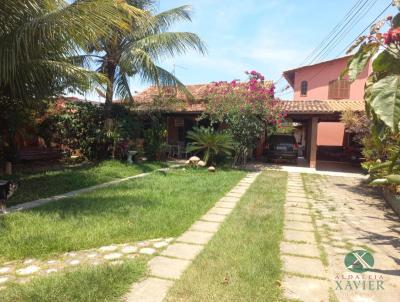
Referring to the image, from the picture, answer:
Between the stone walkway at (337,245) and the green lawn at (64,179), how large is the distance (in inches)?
214

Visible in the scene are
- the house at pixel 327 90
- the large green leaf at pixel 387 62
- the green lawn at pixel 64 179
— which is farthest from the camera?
the house at pixel 327 90

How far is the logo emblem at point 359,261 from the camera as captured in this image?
369 centimetres

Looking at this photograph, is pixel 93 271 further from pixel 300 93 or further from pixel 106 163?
pixel 300 93

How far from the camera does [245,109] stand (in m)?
12.4

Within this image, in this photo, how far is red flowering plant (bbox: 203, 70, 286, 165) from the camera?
41.0 feet

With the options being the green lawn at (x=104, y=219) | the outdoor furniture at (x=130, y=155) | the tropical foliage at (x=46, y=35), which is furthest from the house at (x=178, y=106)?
the green lawn at (x=104, y=219)

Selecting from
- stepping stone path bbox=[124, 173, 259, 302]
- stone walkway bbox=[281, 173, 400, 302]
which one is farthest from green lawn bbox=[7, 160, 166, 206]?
stone walkway bbox=[281, 173, 400, 302]

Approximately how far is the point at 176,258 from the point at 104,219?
195cm

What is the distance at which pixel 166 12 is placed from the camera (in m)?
12.0

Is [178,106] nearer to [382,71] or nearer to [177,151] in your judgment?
[177,151]

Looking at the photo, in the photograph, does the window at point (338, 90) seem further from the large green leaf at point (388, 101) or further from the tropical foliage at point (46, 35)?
the large green leaf at point (388, 101)

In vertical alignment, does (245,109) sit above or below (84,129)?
above

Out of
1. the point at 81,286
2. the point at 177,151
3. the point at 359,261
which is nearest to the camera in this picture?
the point at 81,286

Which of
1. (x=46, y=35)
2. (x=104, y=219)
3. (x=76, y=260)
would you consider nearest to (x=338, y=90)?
(x=46, y=35)
